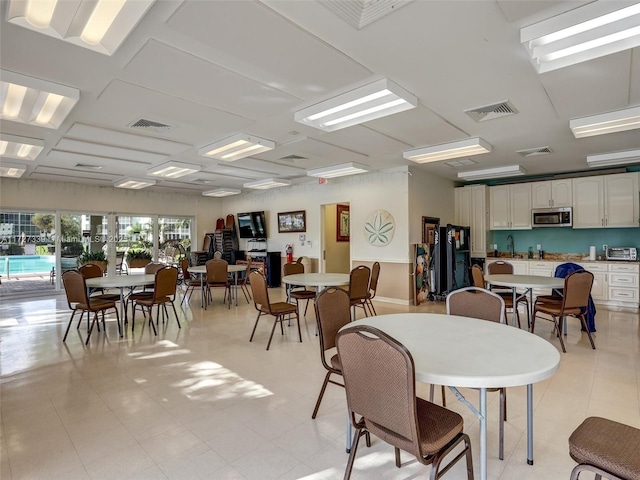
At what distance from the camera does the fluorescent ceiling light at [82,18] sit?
1968 mm

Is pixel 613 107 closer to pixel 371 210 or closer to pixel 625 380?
pixel 625 380

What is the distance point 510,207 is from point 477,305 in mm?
6044

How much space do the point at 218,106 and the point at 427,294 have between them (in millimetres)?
5496

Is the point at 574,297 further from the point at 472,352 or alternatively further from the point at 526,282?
the point at 472,352

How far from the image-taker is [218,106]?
359 centimetres

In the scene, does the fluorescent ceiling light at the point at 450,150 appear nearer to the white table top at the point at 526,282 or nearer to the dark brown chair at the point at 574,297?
the white table top at the point at 526,282

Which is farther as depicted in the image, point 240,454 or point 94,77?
point 94,77

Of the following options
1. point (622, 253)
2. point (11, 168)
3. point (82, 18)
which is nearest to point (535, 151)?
point (622, 253)

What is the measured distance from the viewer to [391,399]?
1467 millimetres

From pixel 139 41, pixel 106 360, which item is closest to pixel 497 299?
pixel 139 41

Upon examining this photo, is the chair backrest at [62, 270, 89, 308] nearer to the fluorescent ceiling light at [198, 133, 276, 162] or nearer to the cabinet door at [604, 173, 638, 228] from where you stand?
the fluorescent ceiling light at [198, 133, 276, 162]

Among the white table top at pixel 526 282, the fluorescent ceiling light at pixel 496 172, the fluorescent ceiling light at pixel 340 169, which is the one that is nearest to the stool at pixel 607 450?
the white table top at pixel 526 282

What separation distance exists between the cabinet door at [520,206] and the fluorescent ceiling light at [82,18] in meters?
7.85

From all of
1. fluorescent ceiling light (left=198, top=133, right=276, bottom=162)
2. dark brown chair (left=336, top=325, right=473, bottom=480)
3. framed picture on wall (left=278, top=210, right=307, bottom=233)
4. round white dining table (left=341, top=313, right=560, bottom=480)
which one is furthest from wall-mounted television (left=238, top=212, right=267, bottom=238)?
dark brown chair (left=336, top=325, right=473, bottom=480)
